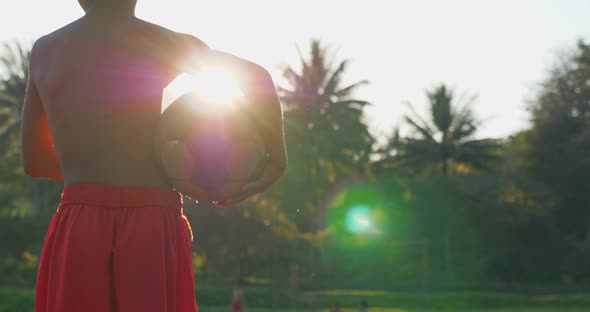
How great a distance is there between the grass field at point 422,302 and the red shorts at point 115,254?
30431 millimetres

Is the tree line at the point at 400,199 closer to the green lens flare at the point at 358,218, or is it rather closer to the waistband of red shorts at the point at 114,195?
the green lens flare at the point at 358,218

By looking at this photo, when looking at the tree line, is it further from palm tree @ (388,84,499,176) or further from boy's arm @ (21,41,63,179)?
boy's arm @ (21,41,63,179)

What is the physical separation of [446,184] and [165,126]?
179 ft

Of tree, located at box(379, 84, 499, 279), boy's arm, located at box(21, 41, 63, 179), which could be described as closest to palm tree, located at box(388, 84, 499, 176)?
tree, located at box(379, 84, 499, 279)

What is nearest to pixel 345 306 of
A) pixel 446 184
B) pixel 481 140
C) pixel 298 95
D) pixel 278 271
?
pixel 278 271

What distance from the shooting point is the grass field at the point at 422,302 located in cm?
3535

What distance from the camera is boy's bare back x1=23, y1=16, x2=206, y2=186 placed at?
221 centimetres

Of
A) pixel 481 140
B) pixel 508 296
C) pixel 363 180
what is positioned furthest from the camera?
pixel 481 140

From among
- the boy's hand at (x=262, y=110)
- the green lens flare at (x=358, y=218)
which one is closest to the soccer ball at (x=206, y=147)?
the boy's hand at (x=262, y=110)

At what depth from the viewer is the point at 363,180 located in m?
62.5

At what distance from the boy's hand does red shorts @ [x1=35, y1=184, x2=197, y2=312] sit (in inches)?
6.8

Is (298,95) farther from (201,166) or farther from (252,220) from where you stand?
(201,166)

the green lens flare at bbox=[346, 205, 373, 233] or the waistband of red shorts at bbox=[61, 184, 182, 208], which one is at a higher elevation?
the green lens flare at bbox=[346, 205, 373, 233]

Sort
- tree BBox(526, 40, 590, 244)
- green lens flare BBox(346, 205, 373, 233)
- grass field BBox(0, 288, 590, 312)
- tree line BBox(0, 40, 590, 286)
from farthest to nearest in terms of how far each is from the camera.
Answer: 1. green lens flare BBox(346, 205, 373, 233)
2. tree BBox(526, 40, 590, 244)
3. tree line BBox(0, 40, 590, 286)
4. grass field BBox(0, 288, 590, 312)
